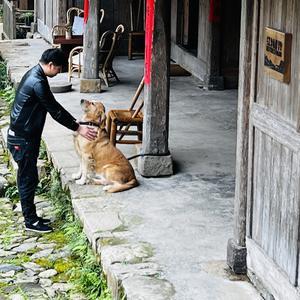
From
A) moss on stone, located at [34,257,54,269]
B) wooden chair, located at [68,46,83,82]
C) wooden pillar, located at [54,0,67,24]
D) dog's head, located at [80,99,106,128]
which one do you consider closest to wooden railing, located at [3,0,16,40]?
wooden pillar, located at [54,0,67,24]

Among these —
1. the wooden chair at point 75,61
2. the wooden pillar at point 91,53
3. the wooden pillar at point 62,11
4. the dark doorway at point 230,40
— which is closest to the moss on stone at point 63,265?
the wooden pillar at point 91,53

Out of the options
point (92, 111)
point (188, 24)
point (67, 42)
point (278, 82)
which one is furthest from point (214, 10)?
point (278, 82)

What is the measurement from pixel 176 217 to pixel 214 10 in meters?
6.68

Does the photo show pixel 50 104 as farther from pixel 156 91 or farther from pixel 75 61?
pixel 75 61

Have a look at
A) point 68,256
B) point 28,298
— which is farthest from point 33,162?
point 28,298

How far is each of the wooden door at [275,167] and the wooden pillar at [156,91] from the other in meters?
2.74

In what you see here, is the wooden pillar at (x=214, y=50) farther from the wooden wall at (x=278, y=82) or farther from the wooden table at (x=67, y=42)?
the wooden wall at (x=278, y=82)

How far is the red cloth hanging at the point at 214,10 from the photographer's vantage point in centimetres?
1355

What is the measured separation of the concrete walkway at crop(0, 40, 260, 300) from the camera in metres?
6.13

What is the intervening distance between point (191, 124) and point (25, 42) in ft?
30.4

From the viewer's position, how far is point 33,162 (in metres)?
8.02

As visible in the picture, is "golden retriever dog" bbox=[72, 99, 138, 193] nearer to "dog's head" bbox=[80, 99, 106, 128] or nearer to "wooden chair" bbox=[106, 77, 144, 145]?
"dog's head" bbox=[80, 99, 106, 128]

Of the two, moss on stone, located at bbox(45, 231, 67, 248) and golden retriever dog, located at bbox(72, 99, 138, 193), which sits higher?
golden retriever dog, located at bbox(72, 99, 138, 193)

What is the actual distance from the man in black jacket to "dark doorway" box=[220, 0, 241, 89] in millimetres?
6158
